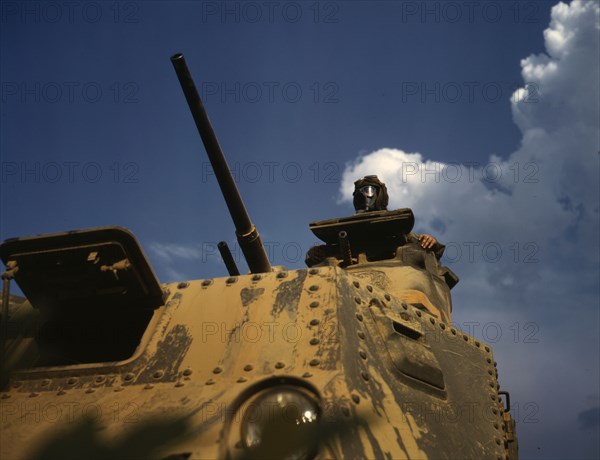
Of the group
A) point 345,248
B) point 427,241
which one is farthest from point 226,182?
point 427,241

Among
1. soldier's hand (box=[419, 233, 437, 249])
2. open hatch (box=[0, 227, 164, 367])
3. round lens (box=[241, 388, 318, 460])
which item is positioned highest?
open hatch (box=[0, 227, 164, 367])

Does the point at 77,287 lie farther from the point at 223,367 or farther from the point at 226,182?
the point at 226,182

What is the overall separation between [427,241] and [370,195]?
1689 millimetres

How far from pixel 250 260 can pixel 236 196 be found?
52cm

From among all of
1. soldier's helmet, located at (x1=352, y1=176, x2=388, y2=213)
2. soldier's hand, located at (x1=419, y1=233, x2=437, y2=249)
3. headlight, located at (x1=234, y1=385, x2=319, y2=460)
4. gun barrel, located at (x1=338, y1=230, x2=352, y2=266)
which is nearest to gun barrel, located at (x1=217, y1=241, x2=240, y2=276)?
gun barrel, located at (x1=338, y1=230, x2=352, y2=266)

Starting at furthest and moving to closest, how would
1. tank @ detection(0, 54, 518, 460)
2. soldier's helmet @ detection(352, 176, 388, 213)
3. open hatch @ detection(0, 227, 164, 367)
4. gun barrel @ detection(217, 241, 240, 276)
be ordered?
soldier's helmet @ detection(352, 176, 388, 213) < gun barrel @ detection(217, 241, 240, 276) < open hatch @ detection(0, 227, 164, 367) < tank @ detection(0, 54, 518, 460)

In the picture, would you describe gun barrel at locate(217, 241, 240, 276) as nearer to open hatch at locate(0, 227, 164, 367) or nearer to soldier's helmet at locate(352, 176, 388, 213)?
open hatch at locate(0, 227, 164, 367)

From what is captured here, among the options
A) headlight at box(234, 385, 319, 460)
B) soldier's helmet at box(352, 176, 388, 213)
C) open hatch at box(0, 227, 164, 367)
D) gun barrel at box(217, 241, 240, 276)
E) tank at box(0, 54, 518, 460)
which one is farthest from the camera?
soldier's helmet at box(352, 176, 388, 213)

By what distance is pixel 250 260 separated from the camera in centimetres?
525

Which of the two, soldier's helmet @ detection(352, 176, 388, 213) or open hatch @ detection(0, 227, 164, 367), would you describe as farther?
soldier's helmet @ detection(352, 176, 388, 213)

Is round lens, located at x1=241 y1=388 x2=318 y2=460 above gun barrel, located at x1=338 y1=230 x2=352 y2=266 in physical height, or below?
above

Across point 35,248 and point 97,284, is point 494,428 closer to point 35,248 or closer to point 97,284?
point 97,284

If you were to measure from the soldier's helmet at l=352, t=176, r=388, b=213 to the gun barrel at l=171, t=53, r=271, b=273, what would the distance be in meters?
3.29

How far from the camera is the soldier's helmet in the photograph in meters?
8.34
